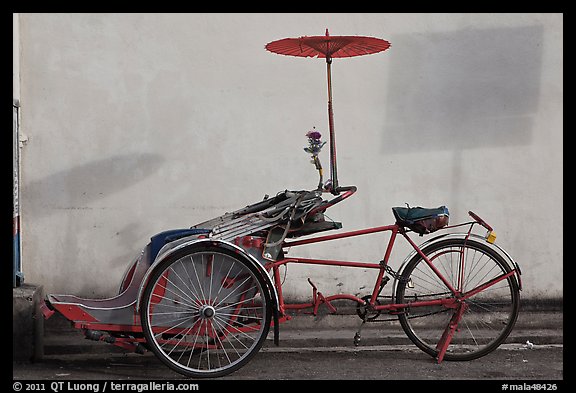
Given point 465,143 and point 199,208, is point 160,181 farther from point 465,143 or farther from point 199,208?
point 465,143

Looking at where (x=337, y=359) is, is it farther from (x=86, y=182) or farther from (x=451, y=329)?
(x=86, y=182)

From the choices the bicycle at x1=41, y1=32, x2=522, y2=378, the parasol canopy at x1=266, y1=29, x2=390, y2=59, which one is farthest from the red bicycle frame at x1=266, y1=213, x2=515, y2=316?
the parasol canopy at x1=266, y1=29, x2=390, y2=59

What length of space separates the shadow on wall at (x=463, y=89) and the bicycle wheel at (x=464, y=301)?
1065 mm

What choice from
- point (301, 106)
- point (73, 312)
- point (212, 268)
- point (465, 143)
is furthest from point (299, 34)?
point (73, 312)

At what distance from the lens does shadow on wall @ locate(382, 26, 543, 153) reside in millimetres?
7684

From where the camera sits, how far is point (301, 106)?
765 cm

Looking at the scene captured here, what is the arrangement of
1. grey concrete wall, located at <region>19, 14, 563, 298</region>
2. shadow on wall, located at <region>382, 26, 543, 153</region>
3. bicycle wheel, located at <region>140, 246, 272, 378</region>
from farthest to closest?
shadow on wall, located at <region>382, 26, 543, 153</region> → grey concrete wall, located at <region>19, 14, 563, 298</region> → bicycle wheel, located at <region>140, 246, 272, 378</region>

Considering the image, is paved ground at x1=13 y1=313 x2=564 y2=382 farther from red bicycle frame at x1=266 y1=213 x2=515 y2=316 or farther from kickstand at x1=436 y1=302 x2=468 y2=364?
red bicycle frame at x1=266 y1=213 x2=515 y2=316

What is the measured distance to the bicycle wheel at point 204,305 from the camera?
20.2 feet

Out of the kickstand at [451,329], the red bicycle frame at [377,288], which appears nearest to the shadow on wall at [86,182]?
the red bicycle frame at [377,288]

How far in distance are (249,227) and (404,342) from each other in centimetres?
194

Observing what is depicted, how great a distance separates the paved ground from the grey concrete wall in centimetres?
37
